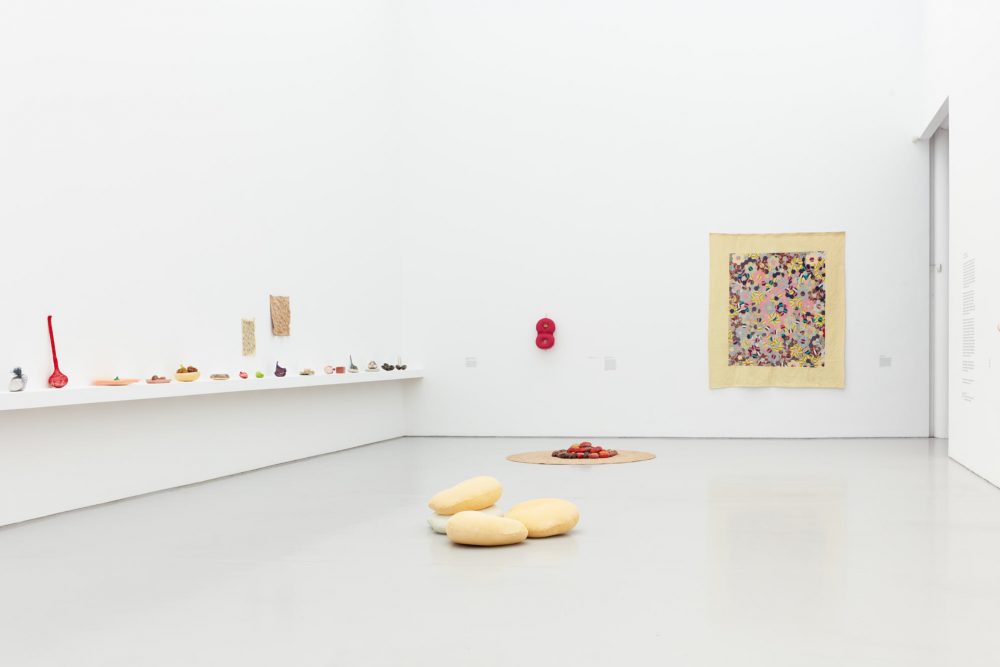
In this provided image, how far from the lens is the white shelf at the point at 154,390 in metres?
4.38

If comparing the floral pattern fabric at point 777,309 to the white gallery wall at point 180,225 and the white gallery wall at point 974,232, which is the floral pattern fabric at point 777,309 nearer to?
the white gallery wall at point 974,232

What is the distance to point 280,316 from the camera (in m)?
6.89

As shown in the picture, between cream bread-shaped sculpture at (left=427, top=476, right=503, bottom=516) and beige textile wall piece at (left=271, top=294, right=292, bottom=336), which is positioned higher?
beige textile wall piece at (left=271, top=294, right=292, bottom=336)

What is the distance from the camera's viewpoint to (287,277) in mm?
7031

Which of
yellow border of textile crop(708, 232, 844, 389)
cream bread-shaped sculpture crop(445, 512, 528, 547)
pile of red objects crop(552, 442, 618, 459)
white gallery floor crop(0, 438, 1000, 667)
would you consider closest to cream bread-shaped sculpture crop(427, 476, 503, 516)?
white gallery floor crop(0, 438, 1000, 667)

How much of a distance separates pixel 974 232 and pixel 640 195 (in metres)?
3.32

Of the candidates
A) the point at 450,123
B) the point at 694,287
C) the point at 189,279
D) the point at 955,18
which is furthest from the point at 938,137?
the point at 189,279

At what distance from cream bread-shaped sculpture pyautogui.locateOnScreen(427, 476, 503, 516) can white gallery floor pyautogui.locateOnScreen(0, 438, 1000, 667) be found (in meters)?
0.14

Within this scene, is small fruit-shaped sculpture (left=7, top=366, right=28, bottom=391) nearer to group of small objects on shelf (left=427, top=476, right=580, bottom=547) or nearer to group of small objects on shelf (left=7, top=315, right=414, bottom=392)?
group of small objects on shelf (left=7, top=315, right=414, bottom=392)

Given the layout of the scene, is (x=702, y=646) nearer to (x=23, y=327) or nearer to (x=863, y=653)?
(x=863, y=653)

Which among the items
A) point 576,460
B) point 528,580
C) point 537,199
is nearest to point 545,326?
point 537,199

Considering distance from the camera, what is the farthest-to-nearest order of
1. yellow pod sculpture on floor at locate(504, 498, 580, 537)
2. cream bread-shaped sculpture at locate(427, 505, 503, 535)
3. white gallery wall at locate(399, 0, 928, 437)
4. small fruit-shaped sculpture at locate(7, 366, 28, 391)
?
white gallery wall at locate(399, 0, 928, 437), small fruit-shaped sculpture at locate(7, 366, 28, 391), cream bread-shaped sculpture at locate(427, 505, 503, 535), yellow pod sculpture on floor at locate(504, 498, 580, 537)

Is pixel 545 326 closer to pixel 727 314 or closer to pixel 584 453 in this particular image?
pixel 727 314

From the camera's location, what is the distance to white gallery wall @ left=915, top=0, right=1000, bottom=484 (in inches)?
215
